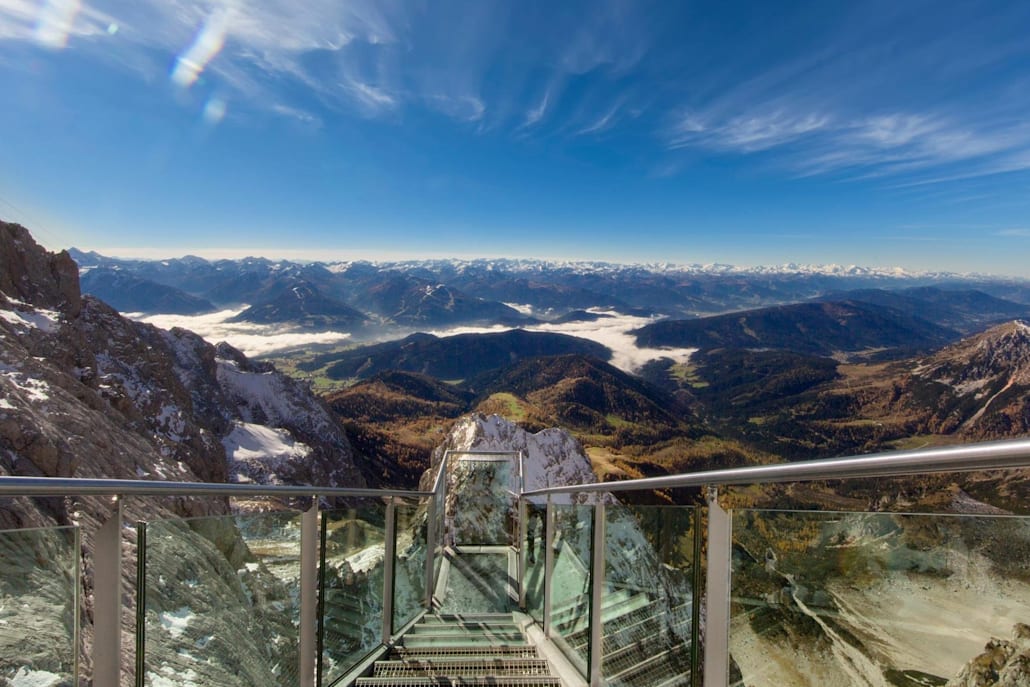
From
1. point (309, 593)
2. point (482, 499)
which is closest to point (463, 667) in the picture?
point (309, 593)

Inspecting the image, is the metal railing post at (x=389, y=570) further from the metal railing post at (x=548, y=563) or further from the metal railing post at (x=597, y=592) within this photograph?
the metal railing post at (x=597, y=592)

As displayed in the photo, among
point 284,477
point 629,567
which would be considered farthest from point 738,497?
point 284,477

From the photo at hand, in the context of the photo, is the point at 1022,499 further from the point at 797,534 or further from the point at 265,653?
the point at 265,653

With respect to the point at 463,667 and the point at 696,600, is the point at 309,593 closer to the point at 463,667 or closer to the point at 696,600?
the point at 463,667

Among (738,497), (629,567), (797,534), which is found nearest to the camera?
(797,534)

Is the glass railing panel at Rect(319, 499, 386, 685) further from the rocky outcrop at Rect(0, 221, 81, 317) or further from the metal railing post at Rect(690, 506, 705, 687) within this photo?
the rocky outcrop at Rect(0, 221, 81, 317)

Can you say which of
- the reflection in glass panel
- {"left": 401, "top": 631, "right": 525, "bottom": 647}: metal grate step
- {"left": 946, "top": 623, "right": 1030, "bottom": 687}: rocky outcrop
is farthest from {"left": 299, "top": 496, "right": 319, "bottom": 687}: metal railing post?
the reflection in glass panel
